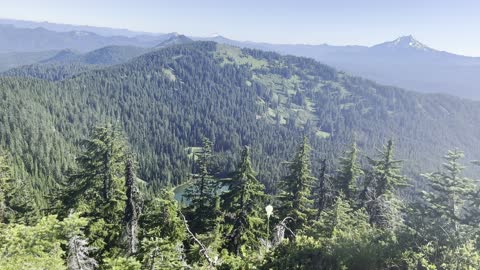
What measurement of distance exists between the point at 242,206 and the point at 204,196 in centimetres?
693

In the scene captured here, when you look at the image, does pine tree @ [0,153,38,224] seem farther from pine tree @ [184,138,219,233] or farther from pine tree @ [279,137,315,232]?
pine tree @ [279,137,315,232]

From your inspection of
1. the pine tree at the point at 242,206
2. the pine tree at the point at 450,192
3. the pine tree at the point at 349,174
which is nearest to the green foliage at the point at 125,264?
the pine tree at the point at 450,192

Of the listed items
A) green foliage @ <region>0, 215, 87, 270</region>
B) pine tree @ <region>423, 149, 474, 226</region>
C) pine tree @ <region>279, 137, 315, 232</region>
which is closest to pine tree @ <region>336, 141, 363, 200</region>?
pine tree @ <region>279, 137, 315, 232</region>

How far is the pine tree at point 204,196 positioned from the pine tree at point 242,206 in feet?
7.79

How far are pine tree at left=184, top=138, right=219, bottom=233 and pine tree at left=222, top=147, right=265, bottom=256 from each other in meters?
2.38

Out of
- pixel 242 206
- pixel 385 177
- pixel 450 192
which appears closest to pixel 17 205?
pixel 242 206

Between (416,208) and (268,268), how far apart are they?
8.77 metres

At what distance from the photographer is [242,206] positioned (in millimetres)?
31438

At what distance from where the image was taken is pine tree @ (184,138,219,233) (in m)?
33.9

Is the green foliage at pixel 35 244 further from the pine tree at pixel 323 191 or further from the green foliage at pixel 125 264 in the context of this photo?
the pine tree at pixel 323 191

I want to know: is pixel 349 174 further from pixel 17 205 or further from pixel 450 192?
pixel 17 205

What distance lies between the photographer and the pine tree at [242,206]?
3098 cm

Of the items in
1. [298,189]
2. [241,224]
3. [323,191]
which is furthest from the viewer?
[323,191]

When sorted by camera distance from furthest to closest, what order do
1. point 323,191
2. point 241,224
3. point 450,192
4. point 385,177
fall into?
1. point 385,177
2. point 323,191
3. point 241,224
4. point 450,192
